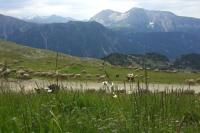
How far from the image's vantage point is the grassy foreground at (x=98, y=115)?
8023 millimetres

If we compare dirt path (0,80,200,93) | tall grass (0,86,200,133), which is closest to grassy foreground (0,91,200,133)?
tall grass (0,86,200,133)

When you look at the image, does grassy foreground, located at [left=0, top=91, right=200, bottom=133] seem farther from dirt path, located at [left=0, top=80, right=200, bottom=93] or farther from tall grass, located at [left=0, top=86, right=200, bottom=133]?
dirt path, located at [left=0, top=80, right=200, bottom=93]

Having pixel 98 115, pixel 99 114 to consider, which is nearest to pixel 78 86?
pixel 98 115

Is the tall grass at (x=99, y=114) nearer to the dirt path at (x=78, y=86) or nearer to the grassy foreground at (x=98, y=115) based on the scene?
the grassy foreground at (x=98, y=115)

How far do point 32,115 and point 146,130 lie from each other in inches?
98.4

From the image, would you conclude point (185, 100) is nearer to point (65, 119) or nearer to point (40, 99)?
point (40, 99)

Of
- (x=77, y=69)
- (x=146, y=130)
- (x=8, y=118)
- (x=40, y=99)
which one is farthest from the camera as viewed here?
(x=77, y=69)

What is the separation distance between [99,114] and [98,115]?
0.86ft

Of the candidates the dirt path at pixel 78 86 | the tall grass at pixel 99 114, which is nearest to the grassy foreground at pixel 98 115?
the tall grass at pixel 99 114

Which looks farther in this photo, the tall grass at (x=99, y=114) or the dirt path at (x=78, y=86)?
the dirt path at (x=78, y=86)

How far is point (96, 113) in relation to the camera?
1022 centimetres

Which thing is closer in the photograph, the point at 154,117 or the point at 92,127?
the point at 92,127

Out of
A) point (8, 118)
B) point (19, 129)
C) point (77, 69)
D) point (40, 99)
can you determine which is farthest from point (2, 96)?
point (77, 69)

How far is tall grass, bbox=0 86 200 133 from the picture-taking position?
8031 millimetres
